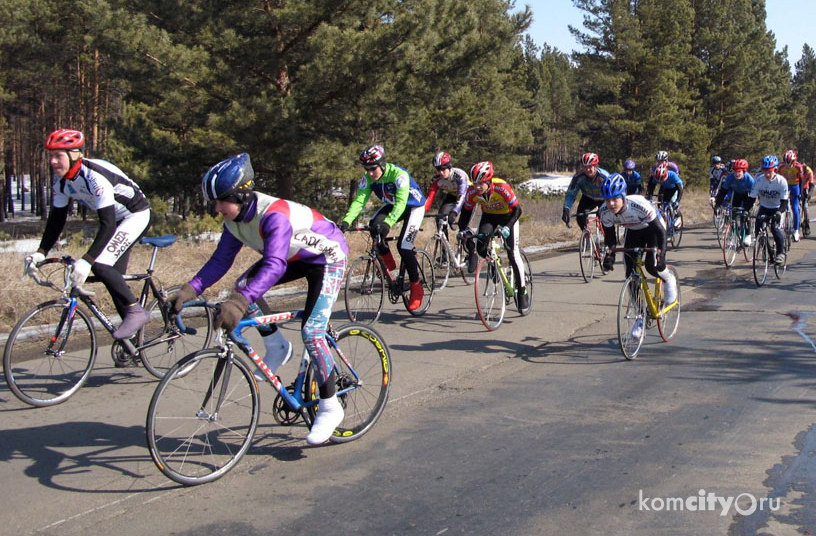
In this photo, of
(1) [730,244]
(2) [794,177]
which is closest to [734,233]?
(1) [730,244]

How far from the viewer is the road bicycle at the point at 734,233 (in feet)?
47.4

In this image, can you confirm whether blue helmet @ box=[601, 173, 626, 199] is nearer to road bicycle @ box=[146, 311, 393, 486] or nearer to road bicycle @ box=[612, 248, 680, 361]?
road bicycle @ box=[612, 248, 680, 361]

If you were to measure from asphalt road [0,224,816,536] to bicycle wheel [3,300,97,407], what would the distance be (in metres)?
0.19

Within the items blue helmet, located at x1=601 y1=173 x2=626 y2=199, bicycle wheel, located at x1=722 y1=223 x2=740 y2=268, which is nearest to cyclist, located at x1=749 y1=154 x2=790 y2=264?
bicycle wheel, located at x1=722 y1=223 x2=740 y2=268

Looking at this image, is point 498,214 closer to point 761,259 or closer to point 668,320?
point 668,320

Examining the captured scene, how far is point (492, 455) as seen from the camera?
5.28 metres

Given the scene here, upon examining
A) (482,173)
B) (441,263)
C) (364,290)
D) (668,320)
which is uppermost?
(482,173)

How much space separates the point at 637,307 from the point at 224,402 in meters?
4.84

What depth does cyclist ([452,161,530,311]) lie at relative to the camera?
960cm

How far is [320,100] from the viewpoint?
1858 centimetres

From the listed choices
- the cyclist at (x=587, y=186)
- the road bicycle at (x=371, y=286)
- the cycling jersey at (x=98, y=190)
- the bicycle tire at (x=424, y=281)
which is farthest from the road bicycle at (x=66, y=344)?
A: the cyclist at (x=587, y=186)

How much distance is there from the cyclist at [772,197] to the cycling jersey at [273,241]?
10.1m

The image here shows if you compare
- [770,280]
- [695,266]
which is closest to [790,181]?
[695,266]

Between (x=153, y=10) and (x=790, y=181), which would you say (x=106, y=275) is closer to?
(x=153, y=10)
